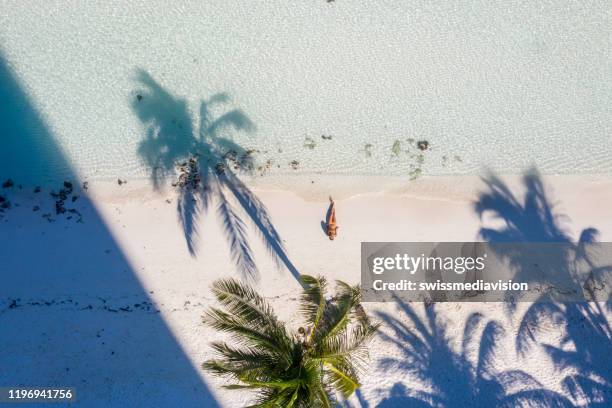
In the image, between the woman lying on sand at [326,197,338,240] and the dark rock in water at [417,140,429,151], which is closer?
the woman lying on sand at [326,197,338,240]

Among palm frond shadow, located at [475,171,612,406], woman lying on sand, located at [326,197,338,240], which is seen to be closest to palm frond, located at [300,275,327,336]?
woman lying on sand, located at [326,197,338,240]

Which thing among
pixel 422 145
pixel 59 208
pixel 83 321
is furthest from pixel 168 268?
pixel 422 145

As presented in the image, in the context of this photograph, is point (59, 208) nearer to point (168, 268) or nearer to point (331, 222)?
point (168, 268)

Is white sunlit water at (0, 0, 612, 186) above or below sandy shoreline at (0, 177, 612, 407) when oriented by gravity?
above

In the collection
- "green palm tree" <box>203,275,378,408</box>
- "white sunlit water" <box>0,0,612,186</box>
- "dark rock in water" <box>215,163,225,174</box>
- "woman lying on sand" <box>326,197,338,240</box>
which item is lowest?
"green palm tree" <box>203,275,378,408</box>

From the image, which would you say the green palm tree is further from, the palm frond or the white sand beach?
the white sand beach

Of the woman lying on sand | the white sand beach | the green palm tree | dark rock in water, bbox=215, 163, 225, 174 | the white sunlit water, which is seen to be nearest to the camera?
the green palm tree

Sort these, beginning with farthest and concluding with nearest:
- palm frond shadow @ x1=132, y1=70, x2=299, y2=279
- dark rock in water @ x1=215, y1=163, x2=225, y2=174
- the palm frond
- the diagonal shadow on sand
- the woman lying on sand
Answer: dark rock in water @ x1=215, y1=163, x2=225, y2=174, palm frond shadow @ x1=132, y1=70, x2=299, y2=279, the woman lying on sand, the diagonal shadow on sand, the palm frond
